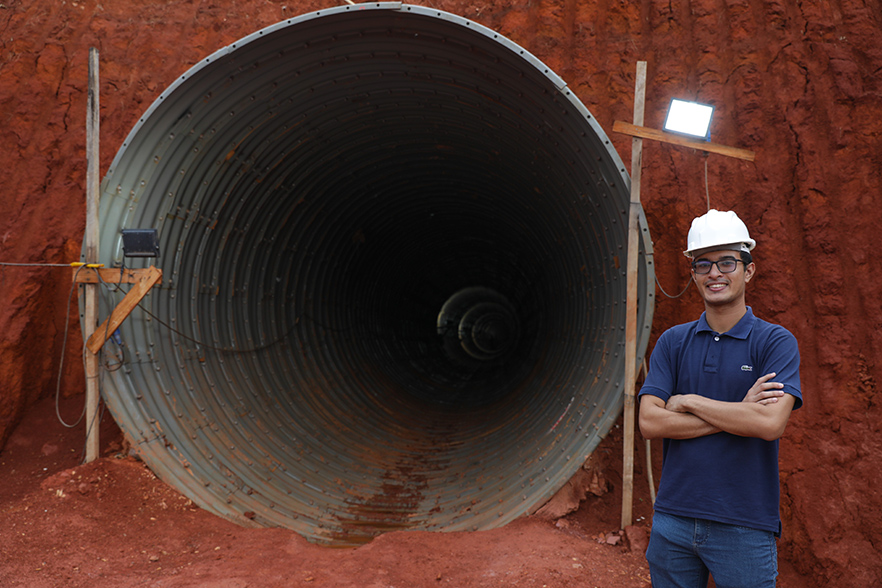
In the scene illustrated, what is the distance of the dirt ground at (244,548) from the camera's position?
3844 millimetres

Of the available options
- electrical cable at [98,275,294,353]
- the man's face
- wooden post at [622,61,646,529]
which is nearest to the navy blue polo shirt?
the man's face

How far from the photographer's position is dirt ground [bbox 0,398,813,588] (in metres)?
3.84

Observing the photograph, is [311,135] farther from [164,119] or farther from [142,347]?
[142,347]

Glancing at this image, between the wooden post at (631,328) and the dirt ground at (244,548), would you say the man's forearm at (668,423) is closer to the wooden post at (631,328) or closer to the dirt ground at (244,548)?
the dirt ground at (244,548)

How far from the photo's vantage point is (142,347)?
5.17 metres

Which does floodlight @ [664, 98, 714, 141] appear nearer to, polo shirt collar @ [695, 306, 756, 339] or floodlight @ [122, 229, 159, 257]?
polo shirt collar @ [695, 306, 756, 339]

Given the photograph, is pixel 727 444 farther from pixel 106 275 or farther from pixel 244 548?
pixel 106 275

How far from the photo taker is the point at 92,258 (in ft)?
16.2

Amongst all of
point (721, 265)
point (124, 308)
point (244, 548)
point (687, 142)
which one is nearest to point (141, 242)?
point (124, 308)

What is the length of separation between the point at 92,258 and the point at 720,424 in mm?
4707

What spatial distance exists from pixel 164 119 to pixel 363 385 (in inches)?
167

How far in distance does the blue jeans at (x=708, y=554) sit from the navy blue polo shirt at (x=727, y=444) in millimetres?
43

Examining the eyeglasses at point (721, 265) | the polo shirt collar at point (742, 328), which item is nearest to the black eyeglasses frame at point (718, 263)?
the eyeglasses at point (721, 265)

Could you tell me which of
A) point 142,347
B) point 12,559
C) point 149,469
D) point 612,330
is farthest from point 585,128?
point 12,559
